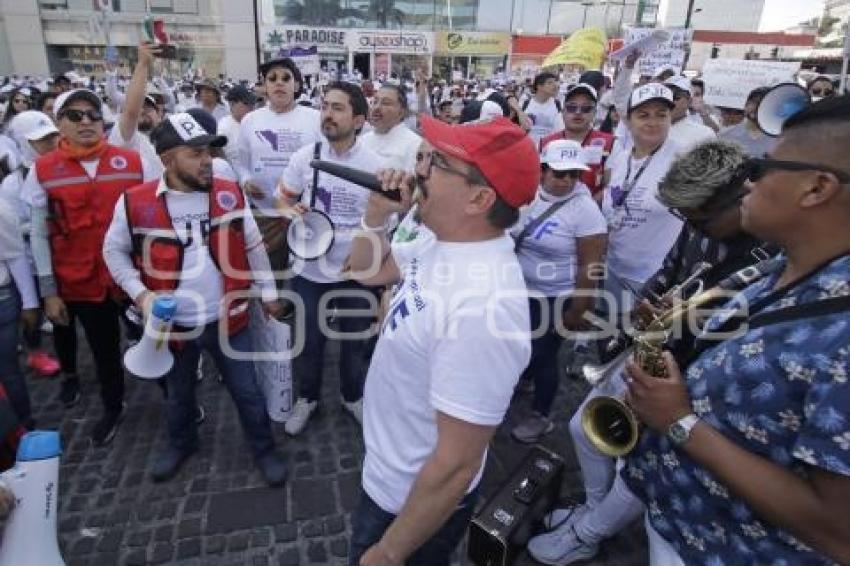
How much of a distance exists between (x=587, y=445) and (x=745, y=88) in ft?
24.4

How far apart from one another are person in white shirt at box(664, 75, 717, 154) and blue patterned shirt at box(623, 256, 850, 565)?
296cm

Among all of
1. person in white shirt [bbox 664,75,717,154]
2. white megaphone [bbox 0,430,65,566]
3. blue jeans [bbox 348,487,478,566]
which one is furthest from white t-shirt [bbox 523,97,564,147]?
white megaphone [bbox 0,430,65,566]

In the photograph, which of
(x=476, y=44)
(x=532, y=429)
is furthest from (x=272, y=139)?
(x=476, y=44)

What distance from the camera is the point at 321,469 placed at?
3.76 m

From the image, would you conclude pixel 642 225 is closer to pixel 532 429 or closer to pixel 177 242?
pixel 532 429

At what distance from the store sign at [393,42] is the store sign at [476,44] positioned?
17.6ft

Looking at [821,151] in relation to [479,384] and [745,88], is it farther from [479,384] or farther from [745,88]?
[745,88]

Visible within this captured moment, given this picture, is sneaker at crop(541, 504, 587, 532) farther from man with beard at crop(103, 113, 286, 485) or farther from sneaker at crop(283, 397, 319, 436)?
sneaker at crop(283, 397, 319, 436)

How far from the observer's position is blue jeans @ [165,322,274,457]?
340 centimetres

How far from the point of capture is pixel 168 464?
11.8 feet

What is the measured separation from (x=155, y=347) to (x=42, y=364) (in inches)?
107

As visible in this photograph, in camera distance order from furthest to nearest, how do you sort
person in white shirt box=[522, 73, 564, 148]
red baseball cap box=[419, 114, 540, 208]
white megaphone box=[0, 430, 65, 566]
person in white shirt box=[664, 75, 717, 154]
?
person in white shirt box=[522, 73, 564, 148], person in white shirt box=[664, 75, 717, 154], white megaphone box=[0, 430, 65, 566], red baseball cap box=[419, 114, 540, 208]

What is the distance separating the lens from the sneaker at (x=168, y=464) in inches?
140

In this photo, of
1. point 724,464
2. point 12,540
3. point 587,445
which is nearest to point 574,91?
point 587,445
